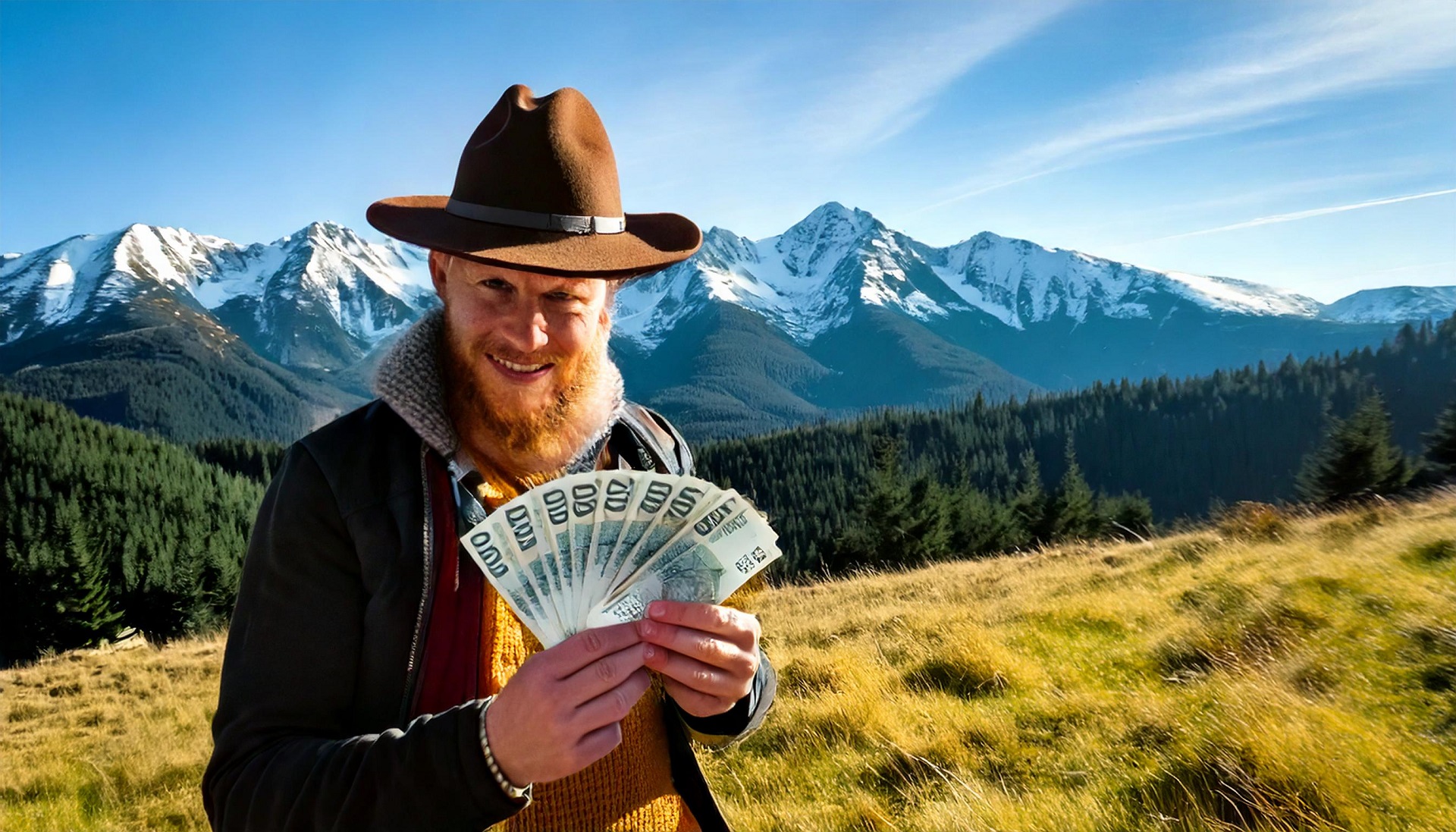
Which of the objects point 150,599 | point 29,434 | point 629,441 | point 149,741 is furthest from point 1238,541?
point 29,434

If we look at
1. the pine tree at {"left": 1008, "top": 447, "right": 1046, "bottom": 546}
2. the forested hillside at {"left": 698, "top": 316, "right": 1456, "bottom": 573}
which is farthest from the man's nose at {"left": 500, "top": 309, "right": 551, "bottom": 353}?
the forested hillside at {"left": 698, "top": 316, "right": 1456, "bottom": 573}

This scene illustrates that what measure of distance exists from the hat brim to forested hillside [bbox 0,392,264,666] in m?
56.3

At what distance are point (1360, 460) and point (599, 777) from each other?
45687mm

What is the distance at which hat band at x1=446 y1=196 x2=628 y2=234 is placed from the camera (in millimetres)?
1870

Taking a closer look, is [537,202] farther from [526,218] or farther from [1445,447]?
[1445,447]

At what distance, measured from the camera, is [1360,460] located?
36.0m

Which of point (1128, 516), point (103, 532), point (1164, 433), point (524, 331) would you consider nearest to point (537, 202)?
point (524, 331)

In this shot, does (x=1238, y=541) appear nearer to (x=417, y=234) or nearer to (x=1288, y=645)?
(x=1288, y=645)

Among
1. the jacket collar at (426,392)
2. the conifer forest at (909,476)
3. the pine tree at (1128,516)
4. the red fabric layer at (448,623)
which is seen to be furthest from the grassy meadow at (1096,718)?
the pine tree at (1128,516)

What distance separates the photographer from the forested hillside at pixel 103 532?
48094 mm

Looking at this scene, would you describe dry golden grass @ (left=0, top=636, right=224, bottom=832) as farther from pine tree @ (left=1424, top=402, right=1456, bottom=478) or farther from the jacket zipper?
pine tree @ (left=1424, top=402, right=1456, bottom=478)

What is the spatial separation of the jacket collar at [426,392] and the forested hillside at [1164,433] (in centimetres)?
9720

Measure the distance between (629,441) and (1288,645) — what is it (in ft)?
17.7

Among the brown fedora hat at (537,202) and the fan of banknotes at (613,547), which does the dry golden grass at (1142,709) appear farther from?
the brown fedora hat at (537,202)
